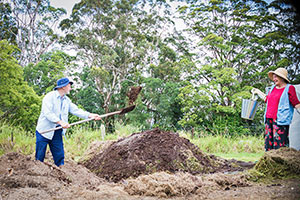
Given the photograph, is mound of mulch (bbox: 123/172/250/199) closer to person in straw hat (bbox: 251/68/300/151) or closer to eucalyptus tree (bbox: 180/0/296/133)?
person in straw hat (bbox: 251/68/300/151)

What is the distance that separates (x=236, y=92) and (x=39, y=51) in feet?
34.1

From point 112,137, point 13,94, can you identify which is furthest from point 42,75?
point 112,137

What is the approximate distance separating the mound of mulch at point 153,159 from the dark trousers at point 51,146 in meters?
0.62

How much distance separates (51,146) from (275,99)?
264cm

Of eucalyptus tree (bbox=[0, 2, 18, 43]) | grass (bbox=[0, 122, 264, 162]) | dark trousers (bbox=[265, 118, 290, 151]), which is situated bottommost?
grass (bbox=[0, 122, 264, 162])

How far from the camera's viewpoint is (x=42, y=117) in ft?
9.30

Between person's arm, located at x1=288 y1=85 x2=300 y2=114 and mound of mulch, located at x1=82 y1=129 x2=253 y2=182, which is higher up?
person's arm, located at x1=288 y1=85 x2=300 y2=114

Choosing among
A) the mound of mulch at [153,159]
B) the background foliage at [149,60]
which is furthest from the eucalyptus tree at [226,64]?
the mound of mulch at [153,159]

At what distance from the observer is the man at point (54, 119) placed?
2.77m

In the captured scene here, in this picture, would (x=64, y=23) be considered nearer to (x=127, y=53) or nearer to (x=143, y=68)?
(x=127, y=53)

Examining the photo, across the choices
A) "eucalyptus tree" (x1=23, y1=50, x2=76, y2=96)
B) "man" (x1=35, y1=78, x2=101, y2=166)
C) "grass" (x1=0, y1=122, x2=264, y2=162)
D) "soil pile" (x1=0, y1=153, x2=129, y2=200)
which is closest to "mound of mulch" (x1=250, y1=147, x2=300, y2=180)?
"soil pile" (x1=0, y1=153, x2=129, y2=200)

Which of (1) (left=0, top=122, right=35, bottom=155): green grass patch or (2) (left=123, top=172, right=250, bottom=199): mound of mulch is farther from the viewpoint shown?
(1) (left=0, top=122, right=35, bottom=155): green grass patch

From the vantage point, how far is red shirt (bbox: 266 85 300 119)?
9.33 feet

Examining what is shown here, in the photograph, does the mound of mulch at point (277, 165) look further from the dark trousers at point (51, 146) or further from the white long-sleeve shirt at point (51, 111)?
the dark trousers at point (51, 146)
